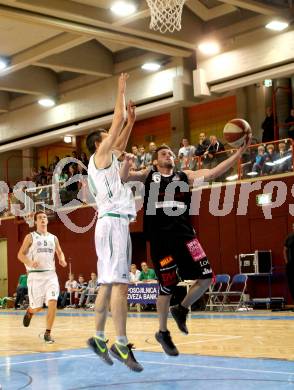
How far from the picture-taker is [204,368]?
8.02 metres

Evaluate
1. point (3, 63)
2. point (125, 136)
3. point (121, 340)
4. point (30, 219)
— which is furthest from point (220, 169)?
point (30, 219)

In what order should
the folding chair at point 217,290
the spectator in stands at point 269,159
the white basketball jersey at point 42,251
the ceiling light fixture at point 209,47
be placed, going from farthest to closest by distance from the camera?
the ceiling light fixture at point 209,47 → the folding chair at point 217,290 → the spectator in stands at point 269,159 → the white basketball jersey at point 42,251

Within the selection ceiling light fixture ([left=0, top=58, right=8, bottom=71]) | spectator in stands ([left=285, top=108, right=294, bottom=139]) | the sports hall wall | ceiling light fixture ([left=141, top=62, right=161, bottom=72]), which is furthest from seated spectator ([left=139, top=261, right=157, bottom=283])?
ceiling light fixture ([left=0, top=58, right=8, bottom=71])

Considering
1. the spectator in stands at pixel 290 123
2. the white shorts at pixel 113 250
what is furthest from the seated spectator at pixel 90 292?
the white shorts at pixel 113 250

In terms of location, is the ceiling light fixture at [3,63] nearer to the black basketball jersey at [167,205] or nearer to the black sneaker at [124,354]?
the black basketball jersey at [167,205]

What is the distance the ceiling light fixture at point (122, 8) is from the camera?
17927 millimetres

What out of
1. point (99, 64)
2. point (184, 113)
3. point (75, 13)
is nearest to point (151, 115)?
point (184, 113)

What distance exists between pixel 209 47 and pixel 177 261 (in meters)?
15.1

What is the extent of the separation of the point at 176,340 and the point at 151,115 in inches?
744

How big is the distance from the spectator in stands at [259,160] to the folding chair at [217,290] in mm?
3476

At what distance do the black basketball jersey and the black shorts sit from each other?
3.5 inches

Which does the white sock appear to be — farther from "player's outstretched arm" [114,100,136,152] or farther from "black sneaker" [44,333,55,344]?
"black sneaker" [44,333,55,344]

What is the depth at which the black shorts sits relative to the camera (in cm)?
709

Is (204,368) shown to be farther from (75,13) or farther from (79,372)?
(75,13)
